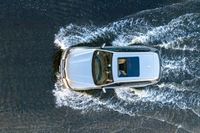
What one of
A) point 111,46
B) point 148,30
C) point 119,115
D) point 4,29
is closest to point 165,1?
point 148,30

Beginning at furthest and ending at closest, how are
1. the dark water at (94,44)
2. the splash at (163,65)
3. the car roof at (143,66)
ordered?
the splash at (163,65) < the dark water at (94,44) < the car roof at (143,66)

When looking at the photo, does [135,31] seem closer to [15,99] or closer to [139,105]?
[139,105]

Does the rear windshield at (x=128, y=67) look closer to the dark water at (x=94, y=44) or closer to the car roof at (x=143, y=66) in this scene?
the car roof at (x=143, y=66)

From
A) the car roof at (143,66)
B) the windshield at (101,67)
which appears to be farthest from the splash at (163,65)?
the car roof at (143,66)

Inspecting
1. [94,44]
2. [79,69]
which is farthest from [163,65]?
[79,69]

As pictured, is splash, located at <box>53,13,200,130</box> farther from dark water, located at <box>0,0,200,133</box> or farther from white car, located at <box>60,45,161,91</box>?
white car, located at <box>60,45,161,91</box>

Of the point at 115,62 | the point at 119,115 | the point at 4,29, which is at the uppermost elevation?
the point at 4,29
